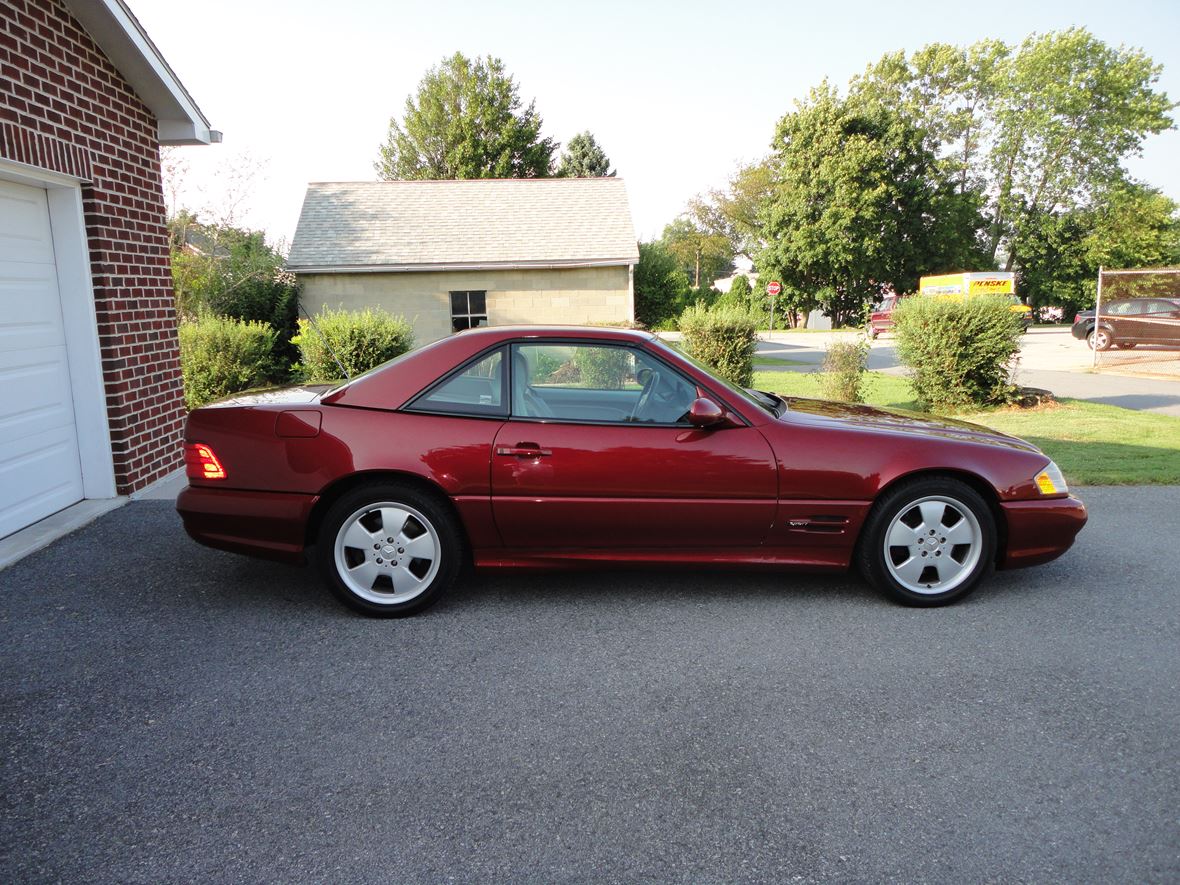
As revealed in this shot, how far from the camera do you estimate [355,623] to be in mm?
4180

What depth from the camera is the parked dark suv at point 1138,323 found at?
2164cm

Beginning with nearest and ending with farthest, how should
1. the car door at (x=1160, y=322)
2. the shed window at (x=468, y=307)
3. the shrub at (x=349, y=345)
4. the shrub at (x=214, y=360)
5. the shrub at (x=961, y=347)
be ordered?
1. the shrub at (x=961, y=347)
2. the shrub at (x=349, y=345)
3. the shrub at (x=214, y=360)
4. the car door at (x=1160, y=322)
5. the shed window at (x=468, y=307)

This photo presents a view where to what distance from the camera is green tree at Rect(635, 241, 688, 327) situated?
25688 millimetres

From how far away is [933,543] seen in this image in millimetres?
4320

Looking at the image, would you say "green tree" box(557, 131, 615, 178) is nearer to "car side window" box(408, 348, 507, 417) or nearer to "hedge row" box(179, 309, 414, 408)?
"hedge row" box(179, 309, 414, 408)

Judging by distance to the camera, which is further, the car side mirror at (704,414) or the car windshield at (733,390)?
the car windshield at (733,390)

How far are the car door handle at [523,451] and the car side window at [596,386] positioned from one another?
0.19m

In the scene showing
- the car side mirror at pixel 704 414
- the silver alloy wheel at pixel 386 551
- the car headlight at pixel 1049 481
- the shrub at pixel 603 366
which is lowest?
the silver alloy wheel at pixel 386 551

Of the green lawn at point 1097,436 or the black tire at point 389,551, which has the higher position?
the black tire at point 389,551

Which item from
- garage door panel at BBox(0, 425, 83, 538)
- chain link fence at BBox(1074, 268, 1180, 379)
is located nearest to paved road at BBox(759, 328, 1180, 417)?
chain link fence at BBox(1074, 268, 1180, 379)

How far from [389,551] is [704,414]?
1771 mm

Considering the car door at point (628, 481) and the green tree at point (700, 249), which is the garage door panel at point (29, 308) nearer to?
the car door at point (628, 481)

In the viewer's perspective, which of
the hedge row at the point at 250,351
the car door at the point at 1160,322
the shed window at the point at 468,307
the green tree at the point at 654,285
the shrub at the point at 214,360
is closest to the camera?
the hedge row at the point at 250,351

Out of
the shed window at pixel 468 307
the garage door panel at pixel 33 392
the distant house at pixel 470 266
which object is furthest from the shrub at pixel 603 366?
the shed window at pixel 468 307
